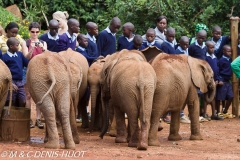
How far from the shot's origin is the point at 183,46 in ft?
48.9

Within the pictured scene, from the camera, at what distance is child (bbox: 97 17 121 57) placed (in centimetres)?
1464

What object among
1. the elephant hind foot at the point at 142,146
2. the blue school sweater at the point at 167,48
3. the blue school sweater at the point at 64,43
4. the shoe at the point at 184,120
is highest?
the blue school sweater at the point at 64,43

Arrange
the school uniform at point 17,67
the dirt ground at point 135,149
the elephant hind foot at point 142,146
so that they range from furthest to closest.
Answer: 1. the school uniform at point 17,67
2. the elephant hind foot at point 142,146
3. the dirt ground at point 135,149

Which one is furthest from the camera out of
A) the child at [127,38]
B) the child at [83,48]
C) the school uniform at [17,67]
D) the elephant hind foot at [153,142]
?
the child at [127,38]

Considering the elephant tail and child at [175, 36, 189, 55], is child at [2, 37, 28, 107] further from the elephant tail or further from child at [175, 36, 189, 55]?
child at [175, 36, 189, 55]

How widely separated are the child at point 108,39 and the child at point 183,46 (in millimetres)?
1281

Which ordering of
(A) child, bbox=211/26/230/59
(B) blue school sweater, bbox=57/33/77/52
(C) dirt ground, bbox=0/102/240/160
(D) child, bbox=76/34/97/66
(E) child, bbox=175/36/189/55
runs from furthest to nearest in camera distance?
1. (A) child, bbox=211/26/230/59
2. (E) child, bbox=175/36/189/55
3. (D) child, bbox=76/34/97/66
4. (B) blue school sweater, bbox=57/33/77/52
5. (C) dirt ground, bbox=0/102/240/160

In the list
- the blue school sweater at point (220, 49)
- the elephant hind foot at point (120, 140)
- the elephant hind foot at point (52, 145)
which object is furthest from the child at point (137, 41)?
the elephant hind foot at point (52, 145)

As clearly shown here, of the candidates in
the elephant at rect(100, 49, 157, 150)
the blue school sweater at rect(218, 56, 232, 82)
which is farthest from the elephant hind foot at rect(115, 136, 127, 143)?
the blue school sweater at rect(218, 56, 232, 82)

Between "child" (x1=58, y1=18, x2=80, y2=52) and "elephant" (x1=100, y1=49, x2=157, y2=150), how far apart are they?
2.11 metres

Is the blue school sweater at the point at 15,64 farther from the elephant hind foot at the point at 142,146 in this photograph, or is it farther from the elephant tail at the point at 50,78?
the elephant hind foot at the point at 142,146

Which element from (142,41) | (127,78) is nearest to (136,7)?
(142,41)

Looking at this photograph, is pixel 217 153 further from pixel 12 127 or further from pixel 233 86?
pixel 233 86

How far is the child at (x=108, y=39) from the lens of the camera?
14.6 metres
